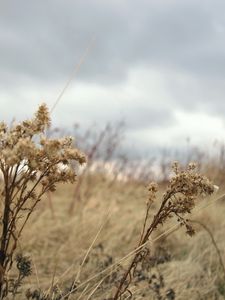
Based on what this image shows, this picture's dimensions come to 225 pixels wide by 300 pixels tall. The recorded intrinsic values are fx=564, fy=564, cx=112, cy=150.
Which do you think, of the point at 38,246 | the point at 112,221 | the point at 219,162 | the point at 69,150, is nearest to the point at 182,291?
the point at 69,150

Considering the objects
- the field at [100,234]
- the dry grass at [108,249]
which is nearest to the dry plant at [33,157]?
the field at [100,234]

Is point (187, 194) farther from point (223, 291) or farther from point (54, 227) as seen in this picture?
point (54, 227)

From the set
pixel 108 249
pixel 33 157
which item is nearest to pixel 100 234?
pixel 108 249

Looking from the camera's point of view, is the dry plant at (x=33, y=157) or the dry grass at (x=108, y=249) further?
the dry grass at (x=108, y=249)

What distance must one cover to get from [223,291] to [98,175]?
6.26 metres

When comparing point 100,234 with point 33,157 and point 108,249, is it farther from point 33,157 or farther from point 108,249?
point 33,157

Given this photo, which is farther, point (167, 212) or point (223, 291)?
point (223, 291)

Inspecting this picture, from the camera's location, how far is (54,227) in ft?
21.1

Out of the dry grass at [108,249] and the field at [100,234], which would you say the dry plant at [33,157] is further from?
the dry grass at [108,249]

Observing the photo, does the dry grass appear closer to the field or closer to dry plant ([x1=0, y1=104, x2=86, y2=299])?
the field

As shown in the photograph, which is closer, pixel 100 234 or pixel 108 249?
pixel 108 249

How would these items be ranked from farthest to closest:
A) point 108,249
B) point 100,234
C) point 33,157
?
point 100,234
point 108,249
point 33,157

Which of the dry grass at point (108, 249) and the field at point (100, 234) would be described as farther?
the dry grass at point (108, 249)

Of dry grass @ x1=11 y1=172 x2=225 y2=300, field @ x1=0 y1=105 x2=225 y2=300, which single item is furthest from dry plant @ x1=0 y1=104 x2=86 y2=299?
dry grass @ x1=11 y1=172 x2=225 y2=300
